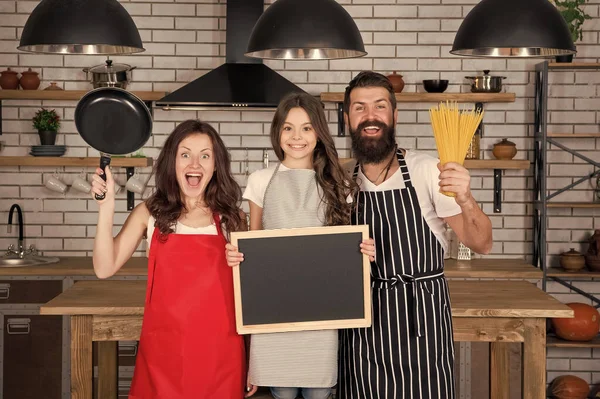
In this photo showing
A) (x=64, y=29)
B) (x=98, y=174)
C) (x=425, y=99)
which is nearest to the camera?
(x=98, y=174)

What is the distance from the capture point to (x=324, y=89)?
6.03 m

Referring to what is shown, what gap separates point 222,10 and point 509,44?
3150mm

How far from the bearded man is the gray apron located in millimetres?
180

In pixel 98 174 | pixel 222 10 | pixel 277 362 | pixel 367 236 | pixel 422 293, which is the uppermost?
pixel 222 10

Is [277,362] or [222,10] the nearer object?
[277,362]

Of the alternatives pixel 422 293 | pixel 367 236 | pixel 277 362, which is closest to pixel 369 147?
pixel 367 236

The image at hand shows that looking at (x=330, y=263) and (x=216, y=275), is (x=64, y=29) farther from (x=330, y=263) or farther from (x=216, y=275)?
(x=330, y=263)

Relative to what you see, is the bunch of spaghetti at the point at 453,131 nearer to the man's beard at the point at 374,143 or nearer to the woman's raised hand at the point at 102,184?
the man's beard at the point at 374,143

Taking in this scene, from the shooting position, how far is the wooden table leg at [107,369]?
12.9ft

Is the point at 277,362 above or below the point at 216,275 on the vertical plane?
below

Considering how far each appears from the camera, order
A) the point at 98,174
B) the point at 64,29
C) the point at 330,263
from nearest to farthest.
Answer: the point at 98,174 < the point at 330,263 < the point at 64,29

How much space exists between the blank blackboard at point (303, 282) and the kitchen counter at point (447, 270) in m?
2.55

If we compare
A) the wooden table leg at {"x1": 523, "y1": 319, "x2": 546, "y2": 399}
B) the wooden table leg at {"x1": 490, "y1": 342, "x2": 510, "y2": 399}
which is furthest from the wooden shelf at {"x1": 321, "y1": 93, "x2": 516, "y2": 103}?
the wooden table leg at {"x1": 523, "y1": 319, "x2": 546, "y2": 399}

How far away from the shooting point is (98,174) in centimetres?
275
